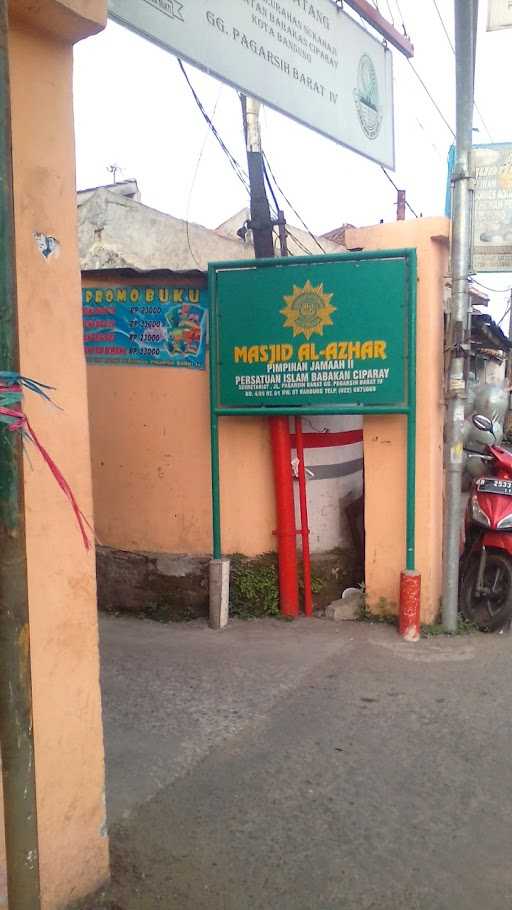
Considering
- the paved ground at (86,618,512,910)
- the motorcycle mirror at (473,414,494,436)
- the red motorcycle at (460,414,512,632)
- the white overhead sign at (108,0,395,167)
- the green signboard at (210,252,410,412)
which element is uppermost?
the white overhead sign at (108,0,395,167)

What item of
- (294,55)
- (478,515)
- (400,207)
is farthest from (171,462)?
(400,207)

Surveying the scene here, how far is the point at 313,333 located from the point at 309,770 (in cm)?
278

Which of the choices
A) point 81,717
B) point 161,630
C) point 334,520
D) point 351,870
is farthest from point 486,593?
point 81,717

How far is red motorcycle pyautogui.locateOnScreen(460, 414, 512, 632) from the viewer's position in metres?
5.46

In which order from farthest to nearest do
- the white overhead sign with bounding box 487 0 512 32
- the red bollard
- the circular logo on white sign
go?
the red bollard → the circular logo on white sign → the white overhead sign with bounding box 487 0 512 32

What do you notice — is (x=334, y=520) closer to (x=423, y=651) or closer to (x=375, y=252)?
(x=423, y=651)

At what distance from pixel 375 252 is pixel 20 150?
3.20 meters

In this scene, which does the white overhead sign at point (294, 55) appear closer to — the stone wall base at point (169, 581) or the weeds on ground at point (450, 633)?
the stone wall base at point (169, 581)

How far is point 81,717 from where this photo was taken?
256cm

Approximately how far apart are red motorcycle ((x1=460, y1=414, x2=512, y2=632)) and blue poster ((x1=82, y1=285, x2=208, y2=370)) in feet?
7.16

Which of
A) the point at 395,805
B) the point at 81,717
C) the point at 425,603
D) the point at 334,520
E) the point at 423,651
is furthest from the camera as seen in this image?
the point at 334,520

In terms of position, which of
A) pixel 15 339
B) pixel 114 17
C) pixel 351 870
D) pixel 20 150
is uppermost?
pixel 114 17

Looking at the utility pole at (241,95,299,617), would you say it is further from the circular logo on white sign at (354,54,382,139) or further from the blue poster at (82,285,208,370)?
the circular logo on white sign at (354,54,382,139)

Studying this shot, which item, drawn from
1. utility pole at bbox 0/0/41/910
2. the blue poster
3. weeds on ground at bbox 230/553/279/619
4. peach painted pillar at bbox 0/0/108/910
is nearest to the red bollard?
weeds on ground at bbox 230/553/279/619
